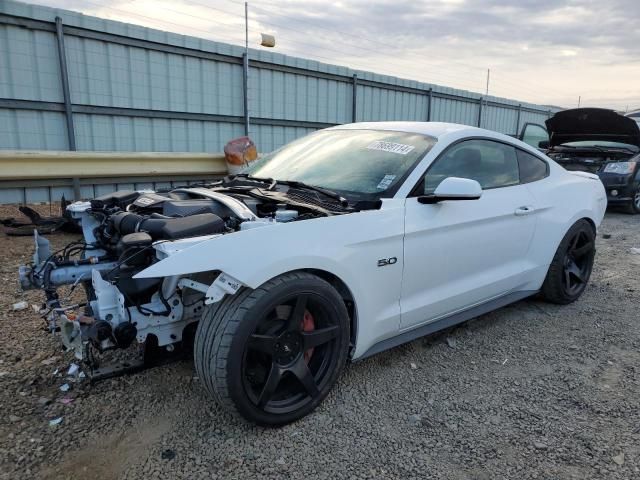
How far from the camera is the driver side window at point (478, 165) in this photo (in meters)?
3.18

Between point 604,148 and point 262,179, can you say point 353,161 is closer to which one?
point 262,179

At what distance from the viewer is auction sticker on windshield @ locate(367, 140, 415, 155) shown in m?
3.21

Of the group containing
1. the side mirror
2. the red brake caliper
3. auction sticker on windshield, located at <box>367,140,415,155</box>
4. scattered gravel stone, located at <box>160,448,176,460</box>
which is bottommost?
scattered gravel stone, located at <box>160,448,176,460</box>

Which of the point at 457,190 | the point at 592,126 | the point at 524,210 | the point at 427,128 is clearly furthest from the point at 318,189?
the point at 592,126

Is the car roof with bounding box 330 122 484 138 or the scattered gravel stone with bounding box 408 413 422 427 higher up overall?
the car roof with bounding box 330 122 484 138

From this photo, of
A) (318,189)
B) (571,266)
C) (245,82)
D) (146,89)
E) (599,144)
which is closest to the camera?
(318,189)

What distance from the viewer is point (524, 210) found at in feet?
11.9

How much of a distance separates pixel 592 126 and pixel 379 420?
8.66m

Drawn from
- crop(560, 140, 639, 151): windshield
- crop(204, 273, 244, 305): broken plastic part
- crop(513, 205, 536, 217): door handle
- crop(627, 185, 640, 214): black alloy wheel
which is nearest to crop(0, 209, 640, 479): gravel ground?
crop(204, 273, 244, 305): broken plastic part

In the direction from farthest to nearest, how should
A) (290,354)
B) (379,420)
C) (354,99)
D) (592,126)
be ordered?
(354,99)
(592,126)
(379,420)
(290,354)

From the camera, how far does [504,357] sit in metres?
3.35

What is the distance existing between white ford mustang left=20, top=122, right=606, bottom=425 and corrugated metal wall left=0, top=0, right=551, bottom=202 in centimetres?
474

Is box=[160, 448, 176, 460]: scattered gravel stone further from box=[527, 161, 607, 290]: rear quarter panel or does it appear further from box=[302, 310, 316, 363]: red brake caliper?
box=[527, 161, 607, 290]: rear quarter panel

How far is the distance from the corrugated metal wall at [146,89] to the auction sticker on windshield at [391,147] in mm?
5742
